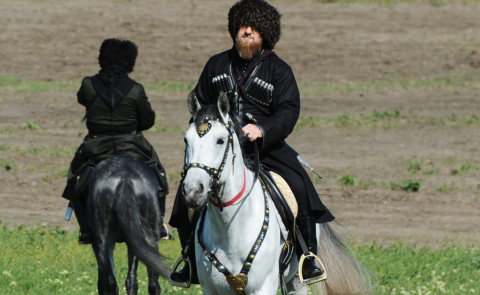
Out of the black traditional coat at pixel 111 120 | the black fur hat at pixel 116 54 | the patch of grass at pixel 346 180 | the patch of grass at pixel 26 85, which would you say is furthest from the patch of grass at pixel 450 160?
the patch of grass at pixel 26 85

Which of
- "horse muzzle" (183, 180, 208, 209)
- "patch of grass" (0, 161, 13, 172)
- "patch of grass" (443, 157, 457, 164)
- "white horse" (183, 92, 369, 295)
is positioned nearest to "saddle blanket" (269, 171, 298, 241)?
"white horse" (183, 92, 369, 295)

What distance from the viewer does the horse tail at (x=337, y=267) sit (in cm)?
624

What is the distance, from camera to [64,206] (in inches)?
484

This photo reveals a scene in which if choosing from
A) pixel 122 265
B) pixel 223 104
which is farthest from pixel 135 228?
pixel 223 104

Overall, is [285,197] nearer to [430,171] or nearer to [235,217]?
[235,217]

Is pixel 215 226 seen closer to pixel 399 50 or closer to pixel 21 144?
pixel 21 144

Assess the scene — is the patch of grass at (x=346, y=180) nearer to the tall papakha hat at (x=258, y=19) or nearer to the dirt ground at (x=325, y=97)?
the dirt ground at (x=325, y=97)

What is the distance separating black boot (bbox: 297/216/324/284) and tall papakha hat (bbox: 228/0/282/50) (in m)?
1.47

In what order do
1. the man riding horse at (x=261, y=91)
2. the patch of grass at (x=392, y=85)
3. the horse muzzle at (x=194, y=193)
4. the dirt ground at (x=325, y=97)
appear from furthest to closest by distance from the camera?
1. the patch of grass at (x=392, y=85)
2. the dirt ground at (x=325, y=97)
3. the man riding horse at (x=261, y=91)
4. the horse muzzle at (x=194, y=193)

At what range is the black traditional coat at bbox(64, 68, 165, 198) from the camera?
7.91 m

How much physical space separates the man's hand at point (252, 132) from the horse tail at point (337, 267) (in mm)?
1626

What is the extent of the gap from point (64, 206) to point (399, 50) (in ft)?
48.3

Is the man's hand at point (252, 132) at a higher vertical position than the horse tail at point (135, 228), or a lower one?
higher

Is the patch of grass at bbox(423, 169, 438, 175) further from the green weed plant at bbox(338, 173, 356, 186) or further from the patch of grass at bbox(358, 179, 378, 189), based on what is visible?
the green weed plant at bbox(338, 173, 356, 186)
